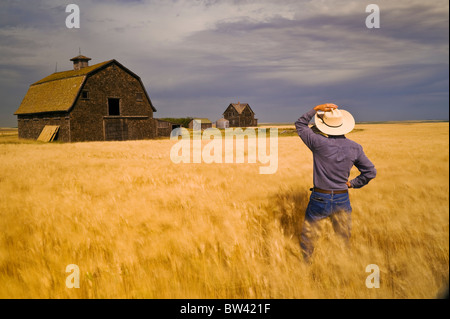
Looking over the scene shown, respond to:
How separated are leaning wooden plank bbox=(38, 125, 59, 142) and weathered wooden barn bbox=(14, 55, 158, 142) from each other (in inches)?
14.7

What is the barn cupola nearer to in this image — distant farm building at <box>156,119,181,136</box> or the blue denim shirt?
distant farm building at <box>156,119,181,136</box>

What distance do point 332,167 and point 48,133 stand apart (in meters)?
31.8

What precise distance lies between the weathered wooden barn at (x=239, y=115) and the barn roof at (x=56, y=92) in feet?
139

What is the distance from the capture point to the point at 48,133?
2812 centimetres

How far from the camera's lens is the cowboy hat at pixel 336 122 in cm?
288

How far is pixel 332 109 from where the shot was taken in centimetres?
287

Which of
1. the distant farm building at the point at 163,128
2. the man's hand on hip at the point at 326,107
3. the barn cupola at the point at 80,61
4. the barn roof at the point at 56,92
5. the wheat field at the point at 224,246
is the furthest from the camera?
the distant farm building at the point at 163,128

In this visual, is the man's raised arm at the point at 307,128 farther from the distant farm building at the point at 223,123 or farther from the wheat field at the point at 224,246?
the distant farm building at the point at 223,123

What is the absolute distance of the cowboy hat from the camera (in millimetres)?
2877

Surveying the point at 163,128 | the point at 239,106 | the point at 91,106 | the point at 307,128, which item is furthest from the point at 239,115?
the point at 307,128

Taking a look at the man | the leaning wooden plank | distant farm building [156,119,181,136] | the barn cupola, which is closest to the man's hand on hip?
the man

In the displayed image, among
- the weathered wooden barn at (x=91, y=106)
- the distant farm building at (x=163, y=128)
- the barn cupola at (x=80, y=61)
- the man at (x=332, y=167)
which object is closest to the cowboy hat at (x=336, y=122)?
A: the man at (x=332, y=167)
